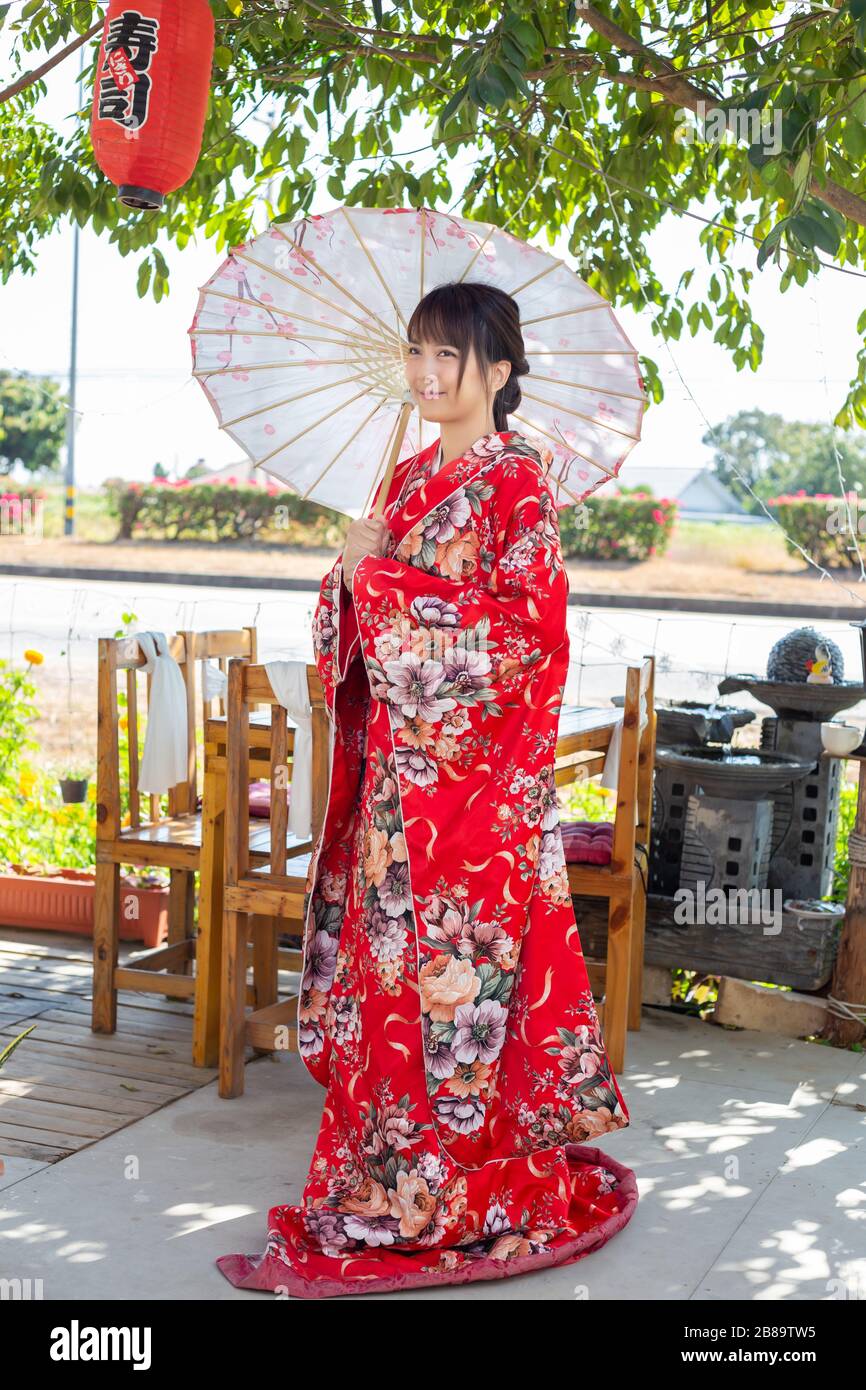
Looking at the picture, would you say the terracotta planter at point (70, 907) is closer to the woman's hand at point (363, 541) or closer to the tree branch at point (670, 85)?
the woman's hand at point (363, 541)

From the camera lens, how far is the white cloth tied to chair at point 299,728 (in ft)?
9.89

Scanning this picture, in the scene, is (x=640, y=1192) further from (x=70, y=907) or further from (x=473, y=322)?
(x=70, y=907)

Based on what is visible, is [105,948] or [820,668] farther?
[820,668]

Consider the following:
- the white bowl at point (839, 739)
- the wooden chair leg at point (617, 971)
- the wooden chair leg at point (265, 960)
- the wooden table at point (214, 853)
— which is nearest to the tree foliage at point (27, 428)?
the wooden chair leg at point (265, 960)

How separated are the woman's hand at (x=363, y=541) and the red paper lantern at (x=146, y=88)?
1.15 m

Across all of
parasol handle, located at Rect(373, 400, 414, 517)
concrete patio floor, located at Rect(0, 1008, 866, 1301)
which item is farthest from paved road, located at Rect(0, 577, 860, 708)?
parasol handle, located at Rect(373, 400, 414, 517)

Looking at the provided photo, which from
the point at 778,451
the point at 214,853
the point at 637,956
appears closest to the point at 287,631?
the point at 637,956

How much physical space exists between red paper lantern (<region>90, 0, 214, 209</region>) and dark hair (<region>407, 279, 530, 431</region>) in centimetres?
95

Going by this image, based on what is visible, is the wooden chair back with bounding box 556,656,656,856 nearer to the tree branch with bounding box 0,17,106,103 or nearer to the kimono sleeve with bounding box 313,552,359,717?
the kimono sleeve with bounding box 313,552,359,717

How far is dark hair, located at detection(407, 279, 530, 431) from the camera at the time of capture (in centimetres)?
241

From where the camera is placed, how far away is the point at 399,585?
2320 mm

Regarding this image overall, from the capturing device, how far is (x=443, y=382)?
94.4 inches

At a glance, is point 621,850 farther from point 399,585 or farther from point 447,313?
point 447,313

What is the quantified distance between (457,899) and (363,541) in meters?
0.66
